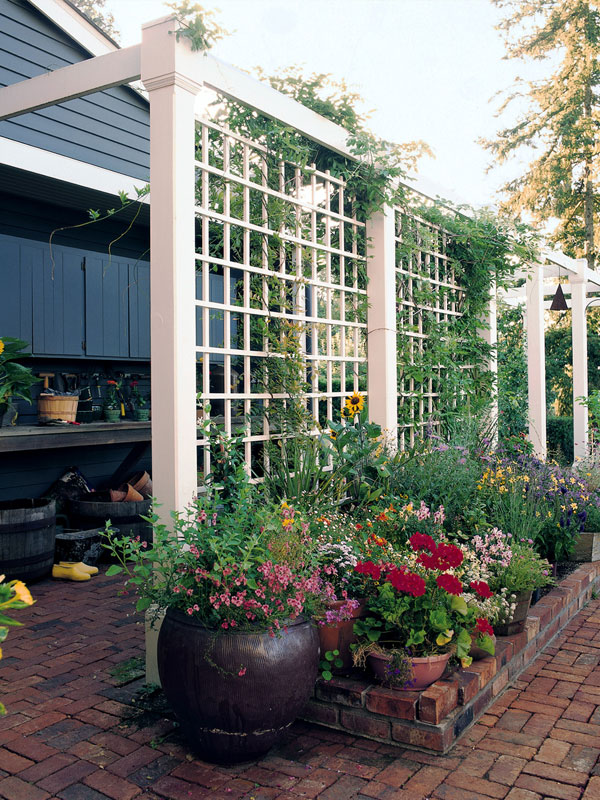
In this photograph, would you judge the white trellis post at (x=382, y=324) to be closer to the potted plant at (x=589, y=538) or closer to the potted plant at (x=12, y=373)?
the potted plant at (x=589, y=538)

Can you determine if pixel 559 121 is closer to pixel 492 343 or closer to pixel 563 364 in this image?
pixel 563 364

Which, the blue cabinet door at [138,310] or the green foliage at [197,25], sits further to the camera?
the blue cabinet door at [138,310]

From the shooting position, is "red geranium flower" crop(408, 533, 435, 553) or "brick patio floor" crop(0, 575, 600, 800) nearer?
"brick patio floor" crop(0, 575, 600, 800)

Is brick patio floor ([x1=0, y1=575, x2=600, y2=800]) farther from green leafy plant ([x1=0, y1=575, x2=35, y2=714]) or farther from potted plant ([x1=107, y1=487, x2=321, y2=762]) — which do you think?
green leafy plant ([x1=0, y1=575, x2=35, y2=714])

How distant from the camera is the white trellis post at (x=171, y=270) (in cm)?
278

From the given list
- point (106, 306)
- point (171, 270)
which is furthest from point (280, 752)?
point (106, 306)

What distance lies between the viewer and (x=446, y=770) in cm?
227

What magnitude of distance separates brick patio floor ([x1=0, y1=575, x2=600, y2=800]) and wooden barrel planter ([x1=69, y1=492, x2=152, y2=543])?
6.27 feet

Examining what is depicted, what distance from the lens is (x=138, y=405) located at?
238 inches

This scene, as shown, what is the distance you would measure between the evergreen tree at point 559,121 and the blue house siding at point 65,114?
11.3 m

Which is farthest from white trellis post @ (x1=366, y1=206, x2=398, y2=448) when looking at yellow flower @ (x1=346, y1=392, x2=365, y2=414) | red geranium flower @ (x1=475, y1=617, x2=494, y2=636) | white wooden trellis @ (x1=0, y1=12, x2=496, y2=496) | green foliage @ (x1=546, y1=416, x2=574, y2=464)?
green foliage @ (x1=546, y1=416, x2=574, y2=464)

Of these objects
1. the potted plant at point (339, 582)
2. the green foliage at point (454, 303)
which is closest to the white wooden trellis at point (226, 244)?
the green foliage at point (454, 303)

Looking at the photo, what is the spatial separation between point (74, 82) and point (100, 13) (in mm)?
17083

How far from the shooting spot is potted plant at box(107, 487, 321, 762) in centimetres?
218
